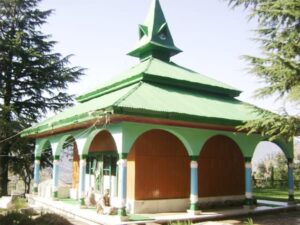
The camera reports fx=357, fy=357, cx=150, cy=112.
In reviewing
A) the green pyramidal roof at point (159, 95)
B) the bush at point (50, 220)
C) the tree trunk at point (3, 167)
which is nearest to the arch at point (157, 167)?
the green pyramidal roof at point (159, 95)

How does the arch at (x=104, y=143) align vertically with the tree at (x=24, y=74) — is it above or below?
below

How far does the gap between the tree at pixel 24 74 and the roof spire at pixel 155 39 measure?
6.45 metres

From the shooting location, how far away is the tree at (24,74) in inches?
898

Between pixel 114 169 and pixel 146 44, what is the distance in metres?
7.70

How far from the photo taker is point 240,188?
17.5 metres

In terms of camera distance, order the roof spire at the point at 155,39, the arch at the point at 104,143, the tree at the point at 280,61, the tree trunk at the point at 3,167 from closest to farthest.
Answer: the tree at the point at 280,61 < the arch at the point at 104,143 < the roof spire at the point at 155,39 < the tree trunk at the point at 3,167

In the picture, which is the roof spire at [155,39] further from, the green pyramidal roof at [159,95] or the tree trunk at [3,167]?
the tree trunk at [3,167]

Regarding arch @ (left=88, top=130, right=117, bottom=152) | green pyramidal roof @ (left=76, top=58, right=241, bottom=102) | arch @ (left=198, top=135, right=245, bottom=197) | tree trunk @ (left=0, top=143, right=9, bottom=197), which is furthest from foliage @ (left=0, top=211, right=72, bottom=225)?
tree trunk @ (left=0, top=143, right=9, bottom=197)

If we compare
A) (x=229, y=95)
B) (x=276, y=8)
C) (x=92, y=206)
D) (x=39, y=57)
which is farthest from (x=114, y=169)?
(x=39, y=57)

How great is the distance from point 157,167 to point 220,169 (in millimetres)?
3680

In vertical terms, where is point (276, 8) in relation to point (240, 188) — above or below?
above

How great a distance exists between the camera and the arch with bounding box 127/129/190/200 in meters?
14.3

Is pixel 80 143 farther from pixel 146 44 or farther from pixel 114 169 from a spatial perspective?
pixel 146 44

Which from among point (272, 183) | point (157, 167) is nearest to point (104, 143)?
point (157, 167)
